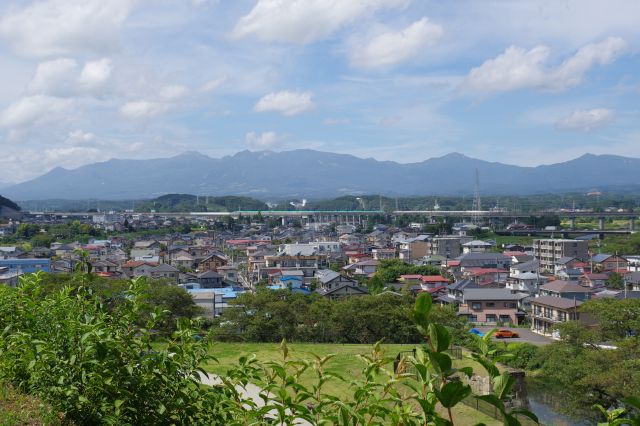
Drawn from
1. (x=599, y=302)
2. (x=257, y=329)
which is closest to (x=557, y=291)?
(x=599, y=302)

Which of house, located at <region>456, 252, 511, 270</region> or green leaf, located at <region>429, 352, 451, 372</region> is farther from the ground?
green leaf, located at <region>429, 352, 451, 372</region>

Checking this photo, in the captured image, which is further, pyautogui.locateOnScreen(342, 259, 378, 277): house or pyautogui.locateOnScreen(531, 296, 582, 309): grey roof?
pyautogui.locateOnScreen(342, 259, 378, 277): house

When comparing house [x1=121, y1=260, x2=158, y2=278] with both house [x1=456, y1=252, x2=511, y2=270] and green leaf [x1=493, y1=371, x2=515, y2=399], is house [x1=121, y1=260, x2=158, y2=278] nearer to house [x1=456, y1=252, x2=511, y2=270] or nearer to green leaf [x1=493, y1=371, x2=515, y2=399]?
house [x1=456, y1=252, x2=511, y2=270]

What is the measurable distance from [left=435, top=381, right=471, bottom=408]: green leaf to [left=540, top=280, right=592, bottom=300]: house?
57.6 feet

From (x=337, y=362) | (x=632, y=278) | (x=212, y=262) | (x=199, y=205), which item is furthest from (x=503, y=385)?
(x=199, y=205)

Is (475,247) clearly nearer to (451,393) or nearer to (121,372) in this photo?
(121,372)

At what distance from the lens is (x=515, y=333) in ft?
48.7

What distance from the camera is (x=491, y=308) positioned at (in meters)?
17.5

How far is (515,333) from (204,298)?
829cm

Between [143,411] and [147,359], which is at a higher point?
[147,359]

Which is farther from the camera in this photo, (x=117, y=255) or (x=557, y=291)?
(x=117, y=255)

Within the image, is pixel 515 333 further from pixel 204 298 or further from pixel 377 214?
pixel 377 214

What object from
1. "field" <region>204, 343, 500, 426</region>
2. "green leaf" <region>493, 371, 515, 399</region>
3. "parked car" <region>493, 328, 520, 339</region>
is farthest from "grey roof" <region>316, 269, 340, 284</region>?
"green leaf" <region>493, 371, 515, 399</region>

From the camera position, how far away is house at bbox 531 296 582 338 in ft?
47.9
